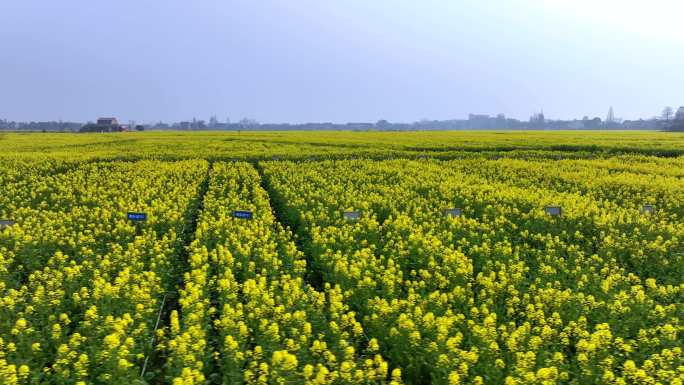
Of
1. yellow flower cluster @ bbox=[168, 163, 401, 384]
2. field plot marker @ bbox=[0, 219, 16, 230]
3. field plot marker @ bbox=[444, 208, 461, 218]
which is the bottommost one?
yellow flower cluster @ bbox=[168, 163, 401, 384]

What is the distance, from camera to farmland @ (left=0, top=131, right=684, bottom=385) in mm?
5027

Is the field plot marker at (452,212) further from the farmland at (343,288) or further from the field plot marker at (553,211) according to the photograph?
the field plot marker at (553,211)

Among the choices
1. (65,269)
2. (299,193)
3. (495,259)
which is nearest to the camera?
(65,269)

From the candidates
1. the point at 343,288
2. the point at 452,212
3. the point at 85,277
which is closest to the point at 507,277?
the point at 343,288

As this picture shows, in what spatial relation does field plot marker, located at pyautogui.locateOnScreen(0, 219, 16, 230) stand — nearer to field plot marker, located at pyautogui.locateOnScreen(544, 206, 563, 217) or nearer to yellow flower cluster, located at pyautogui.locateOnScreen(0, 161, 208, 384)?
yellow flower cluster, located at pyautogui.locateOnScreen(0, 161, 208, 384)

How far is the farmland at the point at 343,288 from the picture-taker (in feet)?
16.5

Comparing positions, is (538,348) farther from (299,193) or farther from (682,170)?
(682,170)

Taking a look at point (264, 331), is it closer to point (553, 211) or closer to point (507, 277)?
point (507, 277)

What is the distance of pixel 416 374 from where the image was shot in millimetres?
5418

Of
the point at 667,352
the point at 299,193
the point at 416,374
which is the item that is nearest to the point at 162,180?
the point at 299,193

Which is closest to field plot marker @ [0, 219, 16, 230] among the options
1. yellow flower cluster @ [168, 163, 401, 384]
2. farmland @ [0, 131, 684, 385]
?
farmland @ [0, 131, 684, 385]

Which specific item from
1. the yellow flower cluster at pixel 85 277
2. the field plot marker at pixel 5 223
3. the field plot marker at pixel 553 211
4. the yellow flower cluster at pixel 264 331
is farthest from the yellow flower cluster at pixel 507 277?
the field plot marker at pixel 5 223

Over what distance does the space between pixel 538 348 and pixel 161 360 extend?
4636 mm

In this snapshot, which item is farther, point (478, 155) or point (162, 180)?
point (478, 155)
